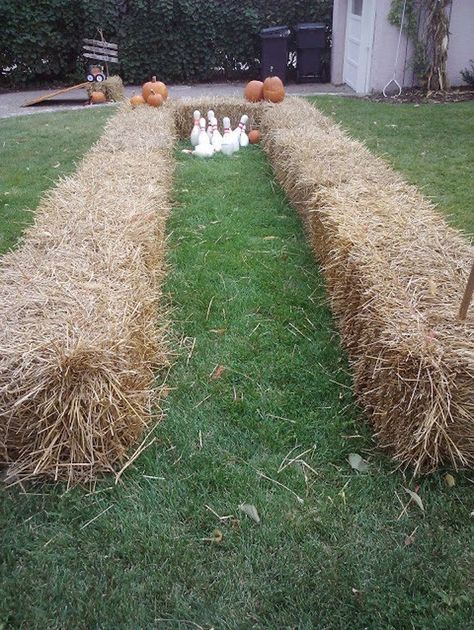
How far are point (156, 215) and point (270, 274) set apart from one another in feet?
3.13

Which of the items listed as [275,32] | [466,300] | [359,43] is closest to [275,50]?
[275,32]

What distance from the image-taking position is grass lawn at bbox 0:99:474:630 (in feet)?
5.65

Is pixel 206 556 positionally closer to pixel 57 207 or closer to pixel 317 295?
pixel 317 295

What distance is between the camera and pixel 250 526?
1995 mm

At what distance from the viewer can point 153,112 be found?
7.15m

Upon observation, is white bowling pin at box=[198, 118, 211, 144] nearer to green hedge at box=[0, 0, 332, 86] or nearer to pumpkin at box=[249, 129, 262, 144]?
pumpkin at box=[249, 129, 262, 144]

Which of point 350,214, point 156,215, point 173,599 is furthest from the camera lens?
point 156,215

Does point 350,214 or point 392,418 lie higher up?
point 350,214

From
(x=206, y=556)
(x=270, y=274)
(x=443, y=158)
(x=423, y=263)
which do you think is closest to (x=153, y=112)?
(x=443, y=158)

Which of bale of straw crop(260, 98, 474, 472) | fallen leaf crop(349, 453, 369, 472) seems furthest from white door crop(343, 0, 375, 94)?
fallen leaf crop(349, 453, 369, 472)

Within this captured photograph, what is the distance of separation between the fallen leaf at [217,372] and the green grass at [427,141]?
1966mm

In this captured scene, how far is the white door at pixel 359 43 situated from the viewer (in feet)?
32.4

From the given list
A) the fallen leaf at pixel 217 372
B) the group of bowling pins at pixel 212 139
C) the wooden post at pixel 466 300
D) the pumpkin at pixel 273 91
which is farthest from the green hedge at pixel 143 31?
the wooden post at pixel 466 300

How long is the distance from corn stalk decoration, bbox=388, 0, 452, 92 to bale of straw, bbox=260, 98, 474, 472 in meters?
6.73
